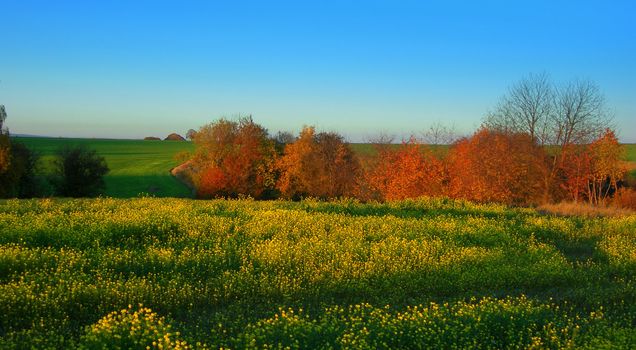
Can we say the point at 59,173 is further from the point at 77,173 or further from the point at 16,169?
the point at 16,169

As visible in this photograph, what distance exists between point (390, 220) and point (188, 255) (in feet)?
26.1

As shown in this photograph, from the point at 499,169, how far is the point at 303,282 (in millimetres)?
32105

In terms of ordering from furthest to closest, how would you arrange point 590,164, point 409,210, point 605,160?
point 590,164 < point 605,160 < point 409,210

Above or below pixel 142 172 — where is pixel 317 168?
above

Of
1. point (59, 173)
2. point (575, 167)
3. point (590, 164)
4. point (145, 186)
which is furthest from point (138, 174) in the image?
point (590, 164)

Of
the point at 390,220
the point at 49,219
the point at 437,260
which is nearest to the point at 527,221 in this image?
the point at 390,220

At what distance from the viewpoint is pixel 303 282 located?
1039cm

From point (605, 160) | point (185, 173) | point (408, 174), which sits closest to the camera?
point (605, 160)

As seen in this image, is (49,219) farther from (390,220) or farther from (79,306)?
(390,220)

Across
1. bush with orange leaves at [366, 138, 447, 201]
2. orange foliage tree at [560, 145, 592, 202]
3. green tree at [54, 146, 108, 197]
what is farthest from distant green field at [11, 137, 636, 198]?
orange foliage tree at [560, 145, 592, 202]

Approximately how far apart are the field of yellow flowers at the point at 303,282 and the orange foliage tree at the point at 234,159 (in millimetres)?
39493

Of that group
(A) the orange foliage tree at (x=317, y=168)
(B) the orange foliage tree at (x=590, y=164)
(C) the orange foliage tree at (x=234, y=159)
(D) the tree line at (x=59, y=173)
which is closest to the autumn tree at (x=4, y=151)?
(D) the tree line at (x=59, y=173)

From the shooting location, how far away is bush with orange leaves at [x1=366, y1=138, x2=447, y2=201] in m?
44.2

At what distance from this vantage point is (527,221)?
19.1m
